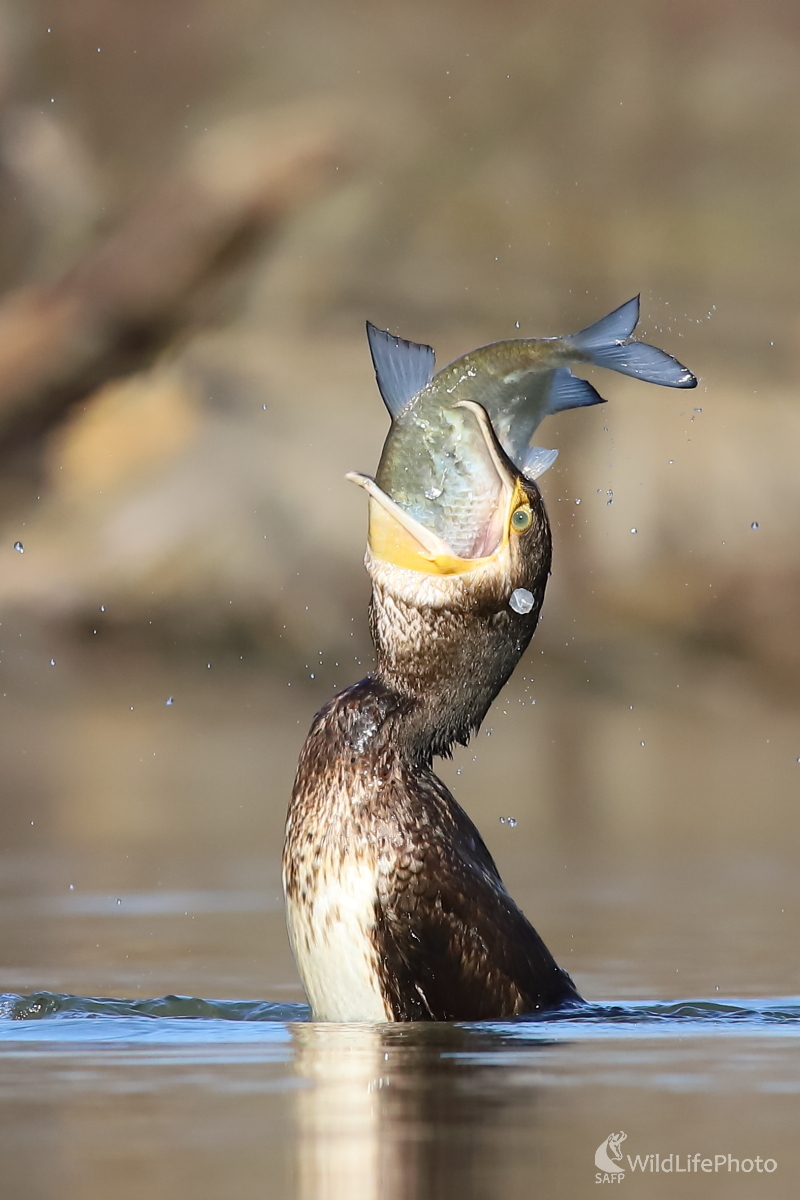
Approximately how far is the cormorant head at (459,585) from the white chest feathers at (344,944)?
0.44 meters

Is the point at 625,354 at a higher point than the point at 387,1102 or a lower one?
higher

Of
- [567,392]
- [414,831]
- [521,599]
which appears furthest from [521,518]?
[414,831]

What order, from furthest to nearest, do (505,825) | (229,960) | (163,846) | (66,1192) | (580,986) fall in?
(505,825), (163,846), (229,960), (580,986), (66,1192)

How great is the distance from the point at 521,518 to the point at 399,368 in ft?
1.63

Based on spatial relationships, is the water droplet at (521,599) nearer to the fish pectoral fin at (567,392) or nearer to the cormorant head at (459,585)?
the cormorant head at (459,585)

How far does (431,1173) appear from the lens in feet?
11.5

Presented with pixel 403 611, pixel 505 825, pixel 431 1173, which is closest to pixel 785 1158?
pixel 431 1173

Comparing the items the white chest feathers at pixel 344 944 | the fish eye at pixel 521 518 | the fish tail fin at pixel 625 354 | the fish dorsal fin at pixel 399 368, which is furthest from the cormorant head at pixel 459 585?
the white chest feathers at pixel 344 944

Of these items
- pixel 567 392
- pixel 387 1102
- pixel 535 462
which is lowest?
pixel 387 1102

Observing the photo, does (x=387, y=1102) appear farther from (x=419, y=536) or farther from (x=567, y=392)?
(x=567, y=392)

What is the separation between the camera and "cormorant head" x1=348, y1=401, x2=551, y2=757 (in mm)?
5375

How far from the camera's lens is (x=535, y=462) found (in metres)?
5.56

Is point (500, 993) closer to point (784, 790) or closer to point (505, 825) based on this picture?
point (505, 825)

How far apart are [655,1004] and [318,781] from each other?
97 cm
